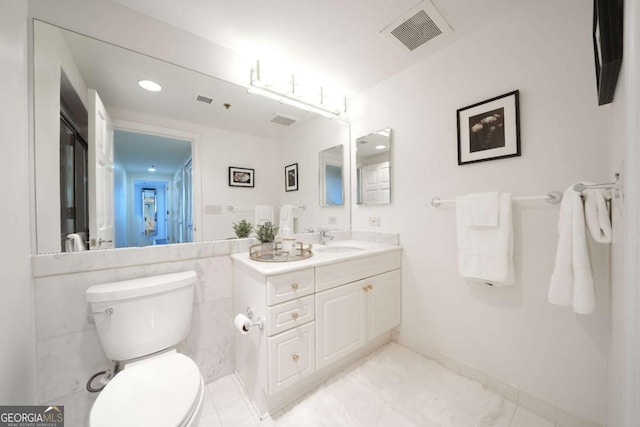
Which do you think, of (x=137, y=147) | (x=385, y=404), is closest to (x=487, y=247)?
(x=385, y=404)

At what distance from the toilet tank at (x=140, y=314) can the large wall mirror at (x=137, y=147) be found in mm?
299

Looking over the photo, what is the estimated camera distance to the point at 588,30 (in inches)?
42.1

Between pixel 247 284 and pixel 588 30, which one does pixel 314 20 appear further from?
pixel 247 284

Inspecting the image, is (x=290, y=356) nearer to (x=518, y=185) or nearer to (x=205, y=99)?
(x=518, y=185)

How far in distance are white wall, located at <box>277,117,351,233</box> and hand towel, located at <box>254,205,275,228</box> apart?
12cm

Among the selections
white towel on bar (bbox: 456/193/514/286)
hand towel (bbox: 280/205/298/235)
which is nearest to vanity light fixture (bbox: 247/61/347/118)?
hand towel (bbox: 280/205/298/235)

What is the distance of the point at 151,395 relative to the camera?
2.73 feet

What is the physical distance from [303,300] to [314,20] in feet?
5.39

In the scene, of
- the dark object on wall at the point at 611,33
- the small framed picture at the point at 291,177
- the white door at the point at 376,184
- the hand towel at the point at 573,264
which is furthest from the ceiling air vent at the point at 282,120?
the hand towel at the point at 573,264

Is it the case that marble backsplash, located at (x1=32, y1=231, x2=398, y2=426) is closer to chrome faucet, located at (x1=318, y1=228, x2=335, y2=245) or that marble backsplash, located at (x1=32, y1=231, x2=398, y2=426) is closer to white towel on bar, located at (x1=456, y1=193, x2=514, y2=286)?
chrome faucet, located at (x1=318, y1=228, x2=335, y2=245)

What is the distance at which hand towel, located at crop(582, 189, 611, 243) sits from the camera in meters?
0.92

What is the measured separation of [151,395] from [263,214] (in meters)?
1.13

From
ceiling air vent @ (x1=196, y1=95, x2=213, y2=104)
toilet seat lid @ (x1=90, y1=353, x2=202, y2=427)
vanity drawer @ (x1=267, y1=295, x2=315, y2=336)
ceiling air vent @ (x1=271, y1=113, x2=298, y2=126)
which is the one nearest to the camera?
toilet seat lid @ (x1=90, y1=353, x2=202, y2=427)

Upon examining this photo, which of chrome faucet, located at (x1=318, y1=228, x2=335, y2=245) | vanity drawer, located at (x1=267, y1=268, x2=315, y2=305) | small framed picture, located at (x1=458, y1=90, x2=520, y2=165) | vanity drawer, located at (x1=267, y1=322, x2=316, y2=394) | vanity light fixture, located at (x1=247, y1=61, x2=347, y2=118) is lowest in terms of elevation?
vanity drawer, located at (x1=267, y1=322, x2=316, y2=394)
